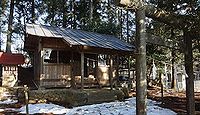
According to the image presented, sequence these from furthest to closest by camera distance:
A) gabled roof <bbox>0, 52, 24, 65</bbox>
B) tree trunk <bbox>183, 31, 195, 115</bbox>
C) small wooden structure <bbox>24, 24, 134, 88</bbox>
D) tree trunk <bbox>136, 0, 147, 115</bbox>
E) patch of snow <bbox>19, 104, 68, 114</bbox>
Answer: gabled roof <bbox>0, 52, 24, 65</bbox> < small wooden structure <bbox>24, 24, 134, 88</bbox> < patch of snow <bbox>19, 104, 68, 114</bbox> < tree trunk <bbox>183, 31, 195, 115</bbox> < tree trunk <bbox>136, 0, 147, 115</bbox>

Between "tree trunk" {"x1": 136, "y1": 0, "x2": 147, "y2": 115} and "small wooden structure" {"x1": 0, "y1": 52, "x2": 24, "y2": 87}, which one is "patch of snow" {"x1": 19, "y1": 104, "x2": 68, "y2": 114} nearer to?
"tree trunk" {"x1": 136, "y1": 0, "x2": 147, "y2": 115}

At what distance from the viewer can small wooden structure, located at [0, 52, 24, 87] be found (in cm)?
2662

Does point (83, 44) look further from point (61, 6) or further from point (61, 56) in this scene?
point (61, 6)

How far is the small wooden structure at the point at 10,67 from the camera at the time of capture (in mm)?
26625

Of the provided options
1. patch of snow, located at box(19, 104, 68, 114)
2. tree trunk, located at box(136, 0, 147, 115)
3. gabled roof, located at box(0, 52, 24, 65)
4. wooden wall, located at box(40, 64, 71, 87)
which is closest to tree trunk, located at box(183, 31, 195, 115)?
tree trunk, located at box(136, 0, 147, 115)

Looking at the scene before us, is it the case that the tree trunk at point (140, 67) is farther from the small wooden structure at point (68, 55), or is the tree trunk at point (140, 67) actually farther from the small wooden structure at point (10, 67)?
the small wooden structure at point (10, 67)

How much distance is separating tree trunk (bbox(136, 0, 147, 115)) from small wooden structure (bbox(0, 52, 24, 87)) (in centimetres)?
1959

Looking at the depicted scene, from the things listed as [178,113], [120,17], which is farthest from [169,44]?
[120,17]

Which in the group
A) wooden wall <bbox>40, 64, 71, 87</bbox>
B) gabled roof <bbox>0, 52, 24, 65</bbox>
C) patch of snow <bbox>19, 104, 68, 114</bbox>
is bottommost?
patch of snow <bbox>19, 104, 68, 114</bbox>

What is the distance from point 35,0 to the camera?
37969 mm

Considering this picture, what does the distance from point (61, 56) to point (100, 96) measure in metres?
5.48

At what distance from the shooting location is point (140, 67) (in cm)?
917

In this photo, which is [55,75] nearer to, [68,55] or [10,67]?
[68,55]

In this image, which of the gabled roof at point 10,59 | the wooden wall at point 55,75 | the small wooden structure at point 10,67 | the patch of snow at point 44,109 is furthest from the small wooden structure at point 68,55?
the gabled roof at point 10,59
